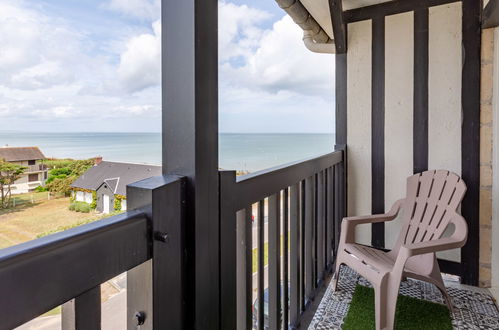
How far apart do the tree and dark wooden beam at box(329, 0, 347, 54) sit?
2.89 m

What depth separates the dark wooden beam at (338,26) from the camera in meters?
2.74

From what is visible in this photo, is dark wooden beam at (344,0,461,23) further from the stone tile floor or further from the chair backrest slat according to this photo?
the stone tile floor

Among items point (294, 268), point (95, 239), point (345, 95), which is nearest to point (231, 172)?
point (95, 239)

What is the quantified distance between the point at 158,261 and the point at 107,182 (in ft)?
0.84

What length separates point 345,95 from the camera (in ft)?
10.8

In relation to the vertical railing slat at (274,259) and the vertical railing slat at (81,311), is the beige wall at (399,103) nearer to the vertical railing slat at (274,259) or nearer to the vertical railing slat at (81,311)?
the vertical railing slat at (274,259)

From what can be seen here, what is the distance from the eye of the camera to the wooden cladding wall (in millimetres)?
2695

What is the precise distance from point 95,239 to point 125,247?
9cm

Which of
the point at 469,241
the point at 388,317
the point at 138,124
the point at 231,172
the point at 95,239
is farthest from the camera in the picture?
the point at 469,241

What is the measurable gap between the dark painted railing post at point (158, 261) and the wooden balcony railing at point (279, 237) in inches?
9.9

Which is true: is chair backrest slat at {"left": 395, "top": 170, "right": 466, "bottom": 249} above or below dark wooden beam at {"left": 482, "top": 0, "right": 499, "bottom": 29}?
below

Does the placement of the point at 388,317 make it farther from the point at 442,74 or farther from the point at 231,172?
the point at 442,74

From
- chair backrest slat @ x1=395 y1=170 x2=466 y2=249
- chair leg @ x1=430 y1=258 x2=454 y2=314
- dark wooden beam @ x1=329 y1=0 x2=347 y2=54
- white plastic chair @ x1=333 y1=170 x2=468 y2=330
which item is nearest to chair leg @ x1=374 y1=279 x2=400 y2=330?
white plastic chair @ x1=333 y1=170 x2=468 y2=330

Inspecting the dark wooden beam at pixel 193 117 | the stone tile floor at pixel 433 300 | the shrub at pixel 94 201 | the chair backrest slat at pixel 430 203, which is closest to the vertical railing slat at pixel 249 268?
the dark wooden beam at pixel 193 117
